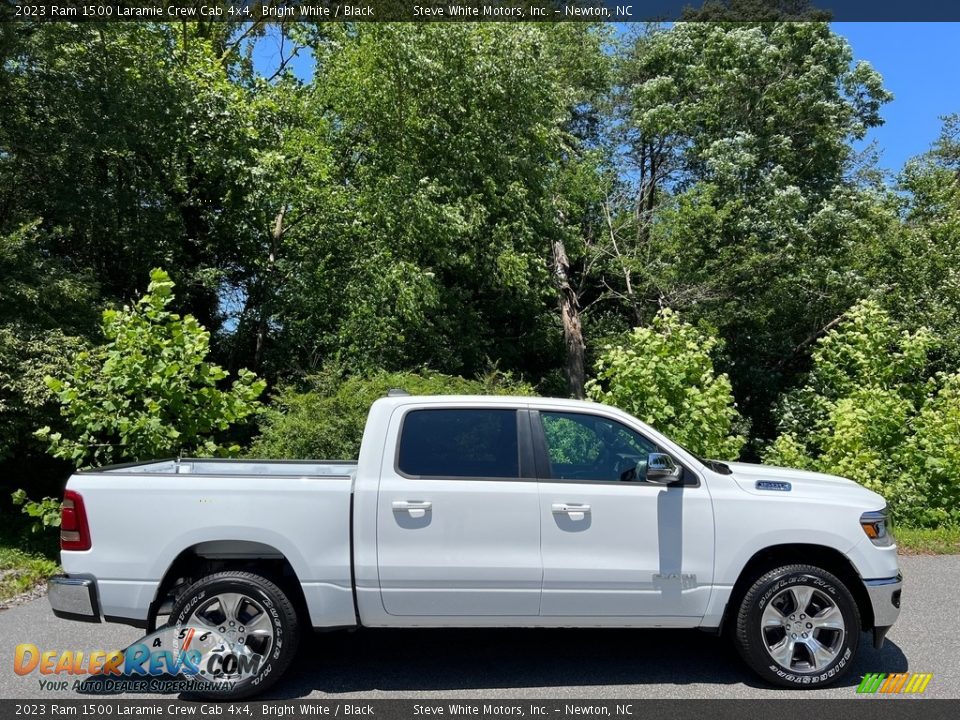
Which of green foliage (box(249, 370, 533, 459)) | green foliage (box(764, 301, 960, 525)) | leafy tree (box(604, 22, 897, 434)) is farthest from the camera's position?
leafy tree (box(604, 22, 897, 434))

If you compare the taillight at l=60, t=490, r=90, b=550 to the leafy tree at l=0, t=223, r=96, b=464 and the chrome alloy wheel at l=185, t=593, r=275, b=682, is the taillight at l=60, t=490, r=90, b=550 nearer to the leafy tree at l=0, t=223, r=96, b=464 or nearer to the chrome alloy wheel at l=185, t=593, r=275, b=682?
the chrome alloy wheel at l=185, t=593, r=275, b=682

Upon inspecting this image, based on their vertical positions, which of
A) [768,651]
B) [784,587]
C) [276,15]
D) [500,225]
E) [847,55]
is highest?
[276,15]

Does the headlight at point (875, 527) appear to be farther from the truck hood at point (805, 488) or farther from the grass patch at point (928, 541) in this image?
the grass patch at point (928, 541)

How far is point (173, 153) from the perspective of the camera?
16.5 meters

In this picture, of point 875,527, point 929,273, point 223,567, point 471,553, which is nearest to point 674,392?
point 875,527

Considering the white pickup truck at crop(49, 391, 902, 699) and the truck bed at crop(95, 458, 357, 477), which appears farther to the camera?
the truck bed at crop(95, 458, 357, 477)

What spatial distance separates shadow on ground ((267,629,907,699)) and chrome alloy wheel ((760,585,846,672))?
0.28 metres

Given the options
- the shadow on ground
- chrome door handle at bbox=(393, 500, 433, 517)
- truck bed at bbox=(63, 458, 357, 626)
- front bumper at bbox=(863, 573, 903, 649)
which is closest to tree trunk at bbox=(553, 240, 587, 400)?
the shadow on ground

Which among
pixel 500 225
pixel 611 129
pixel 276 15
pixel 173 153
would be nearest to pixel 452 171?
pixel 500 225

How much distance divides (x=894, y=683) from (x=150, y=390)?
668cm

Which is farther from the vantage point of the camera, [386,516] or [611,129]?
[611,129]

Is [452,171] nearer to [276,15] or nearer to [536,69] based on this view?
[536,69]

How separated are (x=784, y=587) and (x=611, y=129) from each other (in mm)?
21928

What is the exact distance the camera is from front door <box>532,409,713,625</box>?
539 cm
